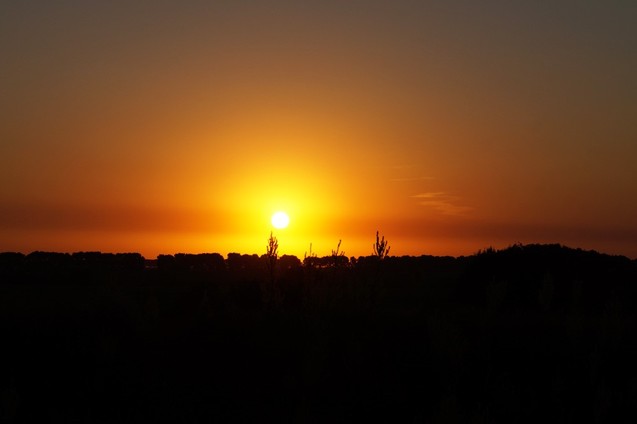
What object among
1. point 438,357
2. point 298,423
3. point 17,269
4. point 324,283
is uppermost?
point 17,269

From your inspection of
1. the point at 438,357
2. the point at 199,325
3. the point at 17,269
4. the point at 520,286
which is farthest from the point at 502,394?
the point at 17,269

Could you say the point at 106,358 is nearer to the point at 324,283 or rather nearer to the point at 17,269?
Answer: the point at 324,283

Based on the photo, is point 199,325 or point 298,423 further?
point 199,325

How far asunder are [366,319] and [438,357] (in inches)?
76.2

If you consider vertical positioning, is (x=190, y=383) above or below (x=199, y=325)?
below

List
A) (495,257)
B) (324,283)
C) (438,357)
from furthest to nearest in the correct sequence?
1. (495,257)
2. (324,283)
3. (438,357)

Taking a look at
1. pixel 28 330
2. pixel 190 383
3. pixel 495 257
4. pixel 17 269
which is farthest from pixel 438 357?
pixel 17 269

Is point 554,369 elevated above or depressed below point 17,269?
below

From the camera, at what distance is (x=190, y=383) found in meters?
10.1

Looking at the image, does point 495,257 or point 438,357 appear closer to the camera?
point 438,357

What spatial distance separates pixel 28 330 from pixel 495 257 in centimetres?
1543

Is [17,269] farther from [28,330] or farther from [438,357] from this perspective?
[438,357]

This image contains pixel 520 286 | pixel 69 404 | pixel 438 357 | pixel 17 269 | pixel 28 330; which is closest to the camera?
pixel 69 404

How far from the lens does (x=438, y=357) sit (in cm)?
1077
